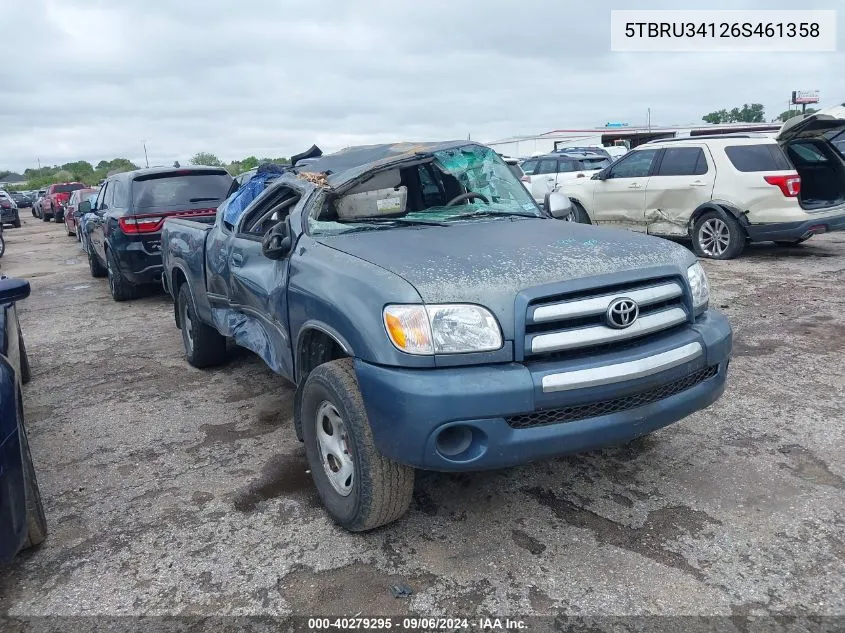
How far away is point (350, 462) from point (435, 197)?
177 centimetres

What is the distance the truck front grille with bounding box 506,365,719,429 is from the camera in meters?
2.58

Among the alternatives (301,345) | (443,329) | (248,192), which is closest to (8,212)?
(248,192)

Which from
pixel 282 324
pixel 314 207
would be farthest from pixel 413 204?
pixel 282 324

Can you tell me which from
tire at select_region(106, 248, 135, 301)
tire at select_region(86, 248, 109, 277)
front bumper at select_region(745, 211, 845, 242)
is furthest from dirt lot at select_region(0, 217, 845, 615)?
tire at select_region(86, 248, 109, 277)

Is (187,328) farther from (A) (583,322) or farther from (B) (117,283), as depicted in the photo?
(A) (583,322)

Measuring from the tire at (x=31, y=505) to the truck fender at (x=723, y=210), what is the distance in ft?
28.5

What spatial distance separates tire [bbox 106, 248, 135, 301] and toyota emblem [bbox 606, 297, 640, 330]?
7231 mm

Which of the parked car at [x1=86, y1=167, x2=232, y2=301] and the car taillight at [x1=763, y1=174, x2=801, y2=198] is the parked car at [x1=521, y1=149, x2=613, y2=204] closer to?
the car taillight at [x1=763, y1=174, x2=801, y2=198]

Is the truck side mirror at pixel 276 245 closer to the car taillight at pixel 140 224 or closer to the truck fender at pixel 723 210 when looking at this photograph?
the car taillight at pixel 140 224

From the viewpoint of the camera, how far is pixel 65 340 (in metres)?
6.86

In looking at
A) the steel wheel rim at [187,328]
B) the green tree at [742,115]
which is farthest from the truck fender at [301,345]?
the green tree at [742,115]

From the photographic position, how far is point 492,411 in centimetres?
248

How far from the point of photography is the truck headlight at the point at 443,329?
8.31ft

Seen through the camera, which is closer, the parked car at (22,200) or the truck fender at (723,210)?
the truck fender at (723,210)
